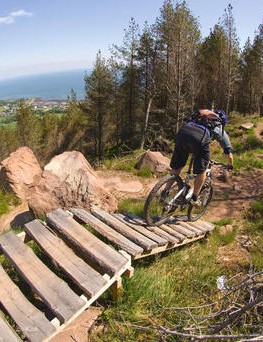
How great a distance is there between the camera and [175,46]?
21.4 m

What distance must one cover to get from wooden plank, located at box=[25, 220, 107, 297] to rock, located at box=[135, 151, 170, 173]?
21.1 ft

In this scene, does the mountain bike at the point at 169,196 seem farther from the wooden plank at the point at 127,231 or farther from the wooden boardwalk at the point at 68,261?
the wooden plank at the point at 127,231

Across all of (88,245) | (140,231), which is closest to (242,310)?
(88,245)

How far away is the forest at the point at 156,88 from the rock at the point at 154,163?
945cm

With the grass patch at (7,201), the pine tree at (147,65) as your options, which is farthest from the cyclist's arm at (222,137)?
the pine tree at (147,65)

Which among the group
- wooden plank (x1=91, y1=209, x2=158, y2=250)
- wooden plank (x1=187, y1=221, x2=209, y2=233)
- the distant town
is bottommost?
wooden plank (x1=187, y1=221, x2=209, y2=233)

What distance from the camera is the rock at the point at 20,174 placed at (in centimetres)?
903

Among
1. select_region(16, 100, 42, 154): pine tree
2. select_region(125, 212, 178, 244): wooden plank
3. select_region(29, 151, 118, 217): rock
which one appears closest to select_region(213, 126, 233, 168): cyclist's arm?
select_region(125, 212, 178, 244): wooden plank

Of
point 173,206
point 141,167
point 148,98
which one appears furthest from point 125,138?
point 173,206

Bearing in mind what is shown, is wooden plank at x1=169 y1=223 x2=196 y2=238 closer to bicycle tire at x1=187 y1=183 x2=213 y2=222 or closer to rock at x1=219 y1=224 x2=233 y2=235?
bicycle tire at x1=187 y1=183 x2=213 y2=222

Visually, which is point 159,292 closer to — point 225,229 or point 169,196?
point 169,196

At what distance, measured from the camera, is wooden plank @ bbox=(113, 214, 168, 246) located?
4850 mm

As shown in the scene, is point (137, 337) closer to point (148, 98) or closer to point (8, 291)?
point (8, 291)

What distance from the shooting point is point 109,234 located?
478 centimetres
